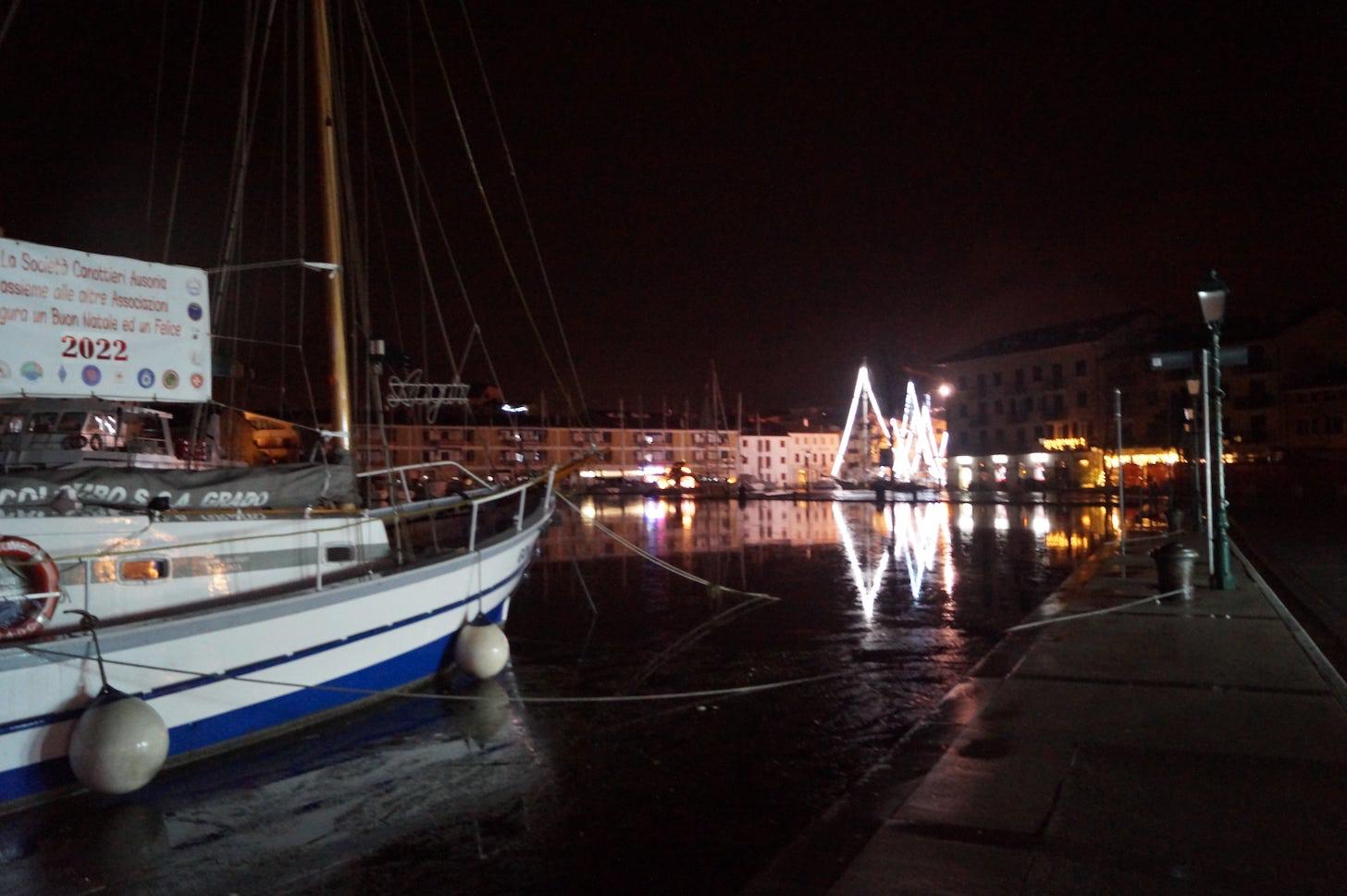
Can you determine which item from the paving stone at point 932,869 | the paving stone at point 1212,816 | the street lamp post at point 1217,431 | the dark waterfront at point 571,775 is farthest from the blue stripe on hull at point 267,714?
the street lamp post at point 1217,431

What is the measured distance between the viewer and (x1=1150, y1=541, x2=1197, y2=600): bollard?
1455 cm

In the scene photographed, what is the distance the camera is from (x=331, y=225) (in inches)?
490

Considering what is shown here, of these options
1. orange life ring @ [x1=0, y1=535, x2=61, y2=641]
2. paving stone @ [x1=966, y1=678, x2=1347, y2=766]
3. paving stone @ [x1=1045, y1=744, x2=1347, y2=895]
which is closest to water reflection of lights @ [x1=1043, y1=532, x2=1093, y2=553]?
paving stone @ [x1=966, y1=678, x2=1347, y2=766]

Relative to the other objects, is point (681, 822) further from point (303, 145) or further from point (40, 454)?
point (303, 145)

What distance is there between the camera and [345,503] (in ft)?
38.4

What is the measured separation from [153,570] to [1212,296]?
44.6ft

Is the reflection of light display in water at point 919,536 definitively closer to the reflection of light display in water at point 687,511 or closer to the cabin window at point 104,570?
the reflection of light display in water at point 687,511

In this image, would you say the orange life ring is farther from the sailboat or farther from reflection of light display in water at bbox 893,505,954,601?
reflection of light display in water at bbox 893,505,954,601

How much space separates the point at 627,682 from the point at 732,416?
143509mm

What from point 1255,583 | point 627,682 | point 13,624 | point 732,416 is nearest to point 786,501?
point 1255,583

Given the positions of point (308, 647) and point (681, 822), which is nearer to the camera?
point (681, 822)

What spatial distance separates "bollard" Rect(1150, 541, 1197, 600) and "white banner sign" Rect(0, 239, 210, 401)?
12.6m

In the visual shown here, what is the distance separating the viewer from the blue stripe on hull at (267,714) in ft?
25.4

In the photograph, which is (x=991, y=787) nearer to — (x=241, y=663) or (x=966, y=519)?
(x=241, y=663)
